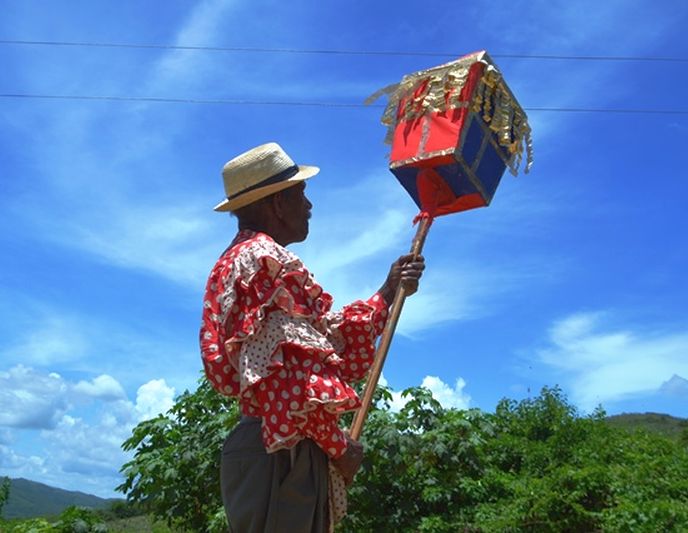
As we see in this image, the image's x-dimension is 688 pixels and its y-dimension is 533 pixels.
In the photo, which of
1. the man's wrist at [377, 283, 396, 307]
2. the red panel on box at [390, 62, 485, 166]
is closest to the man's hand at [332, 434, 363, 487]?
the man's wrist at [377, 283, 396, 307]

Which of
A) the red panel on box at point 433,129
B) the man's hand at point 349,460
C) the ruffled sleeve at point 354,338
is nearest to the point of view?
the man's hand at point 349,460

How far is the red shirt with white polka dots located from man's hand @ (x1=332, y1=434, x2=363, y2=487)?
0.11 ft

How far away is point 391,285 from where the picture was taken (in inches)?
113

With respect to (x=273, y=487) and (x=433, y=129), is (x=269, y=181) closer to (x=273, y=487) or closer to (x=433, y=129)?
(x=433, y=129)

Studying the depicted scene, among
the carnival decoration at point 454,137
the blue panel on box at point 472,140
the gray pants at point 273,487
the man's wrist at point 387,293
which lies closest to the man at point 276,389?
the gray pants at point 273,487

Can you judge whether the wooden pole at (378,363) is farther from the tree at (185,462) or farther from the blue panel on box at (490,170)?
the tree at (185,462)

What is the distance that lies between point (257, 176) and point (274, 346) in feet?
2.09

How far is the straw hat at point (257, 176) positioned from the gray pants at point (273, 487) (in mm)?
728

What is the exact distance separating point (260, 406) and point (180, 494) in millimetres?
4127

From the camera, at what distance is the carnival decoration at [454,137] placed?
122 inches

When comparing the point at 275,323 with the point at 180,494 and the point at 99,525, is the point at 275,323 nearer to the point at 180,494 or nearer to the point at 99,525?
the point at 180,494

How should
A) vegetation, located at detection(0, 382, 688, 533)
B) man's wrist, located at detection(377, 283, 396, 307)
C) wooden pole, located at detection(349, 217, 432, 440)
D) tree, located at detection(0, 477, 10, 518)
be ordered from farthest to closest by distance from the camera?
tree, located at detection(0, 477, 10, 518), vegetation, located at detection(0, 382, 688, 533), man's wrist, located at detection(377, 283, 396, 307), wooden pole, located at detection(349, 217, 432, 440)

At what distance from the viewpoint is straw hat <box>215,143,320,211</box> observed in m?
2.65

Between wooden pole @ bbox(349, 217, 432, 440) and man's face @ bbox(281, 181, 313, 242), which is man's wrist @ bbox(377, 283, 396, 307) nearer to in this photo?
wooden pole @ bbox(349, 217, 432, 440)
